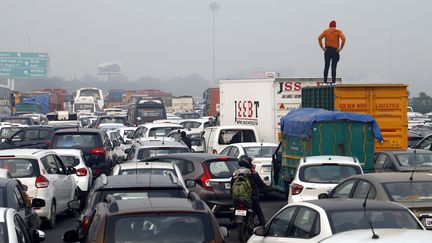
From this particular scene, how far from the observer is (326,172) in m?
17.8

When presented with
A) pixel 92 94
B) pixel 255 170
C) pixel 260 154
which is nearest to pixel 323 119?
pixel 255 170

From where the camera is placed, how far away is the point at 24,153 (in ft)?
58.9

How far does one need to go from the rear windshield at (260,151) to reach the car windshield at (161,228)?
50.1ft

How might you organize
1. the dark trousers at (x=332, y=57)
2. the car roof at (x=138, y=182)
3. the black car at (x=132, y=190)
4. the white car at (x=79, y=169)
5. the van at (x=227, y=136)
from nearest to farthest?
the black car at (x=132, y=190) → the car roof at (x=138, y=182) → the white car at (x=79, y=169) → the dark trousers at (x=332, y=57) → the van at (x=227, y=136)

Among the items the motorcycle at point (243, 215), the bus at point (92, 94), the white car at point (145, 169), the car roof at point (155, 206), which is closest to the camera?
the car roof at point (155, 206)

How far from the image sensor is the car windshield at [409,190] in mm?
13367

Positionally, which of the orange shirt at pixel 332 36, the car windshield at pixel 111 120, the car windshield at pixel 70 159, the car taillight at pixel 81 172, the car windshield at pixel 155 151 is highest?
the orange shirt at pixel 332 36

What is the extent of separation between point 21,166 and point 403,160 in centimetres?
858

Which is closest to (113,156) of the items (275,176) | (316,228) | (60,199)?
(275,176)

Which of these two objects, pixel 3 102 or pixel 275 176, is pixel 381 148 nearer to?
pixel 275 176

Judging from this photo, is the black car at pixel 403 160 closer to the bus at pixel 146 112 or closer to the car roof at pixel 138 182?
the car roof at pixel 138 182

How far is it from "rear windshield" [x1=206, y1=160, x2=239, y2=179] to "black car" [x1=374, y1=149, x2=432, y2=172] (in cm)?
411

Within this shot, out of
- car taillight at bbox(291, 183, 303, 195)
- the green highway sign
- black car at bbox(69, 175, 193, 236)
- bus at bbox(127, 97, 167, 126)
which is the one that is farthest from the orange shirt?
the green highway sign

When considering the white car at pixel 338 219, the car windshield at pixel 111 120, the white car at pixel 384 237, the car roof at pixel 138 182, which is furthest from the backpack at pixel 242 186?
the car windshield at pixel 111 120
